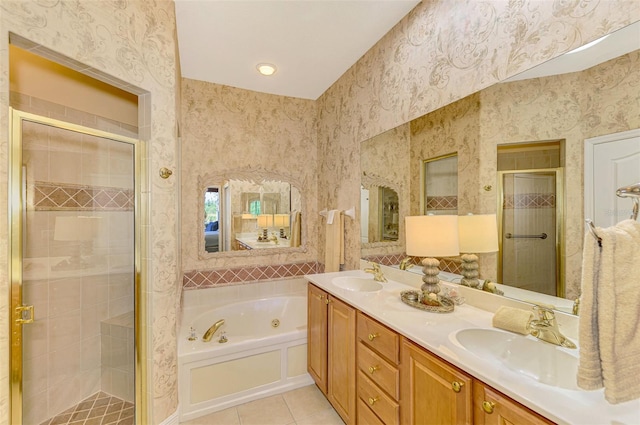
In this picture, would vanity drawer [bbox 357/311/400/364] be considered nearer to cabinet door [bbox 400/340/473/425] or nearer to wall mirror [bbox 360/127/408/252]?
cabinet door [bbox 400/340/473/425]

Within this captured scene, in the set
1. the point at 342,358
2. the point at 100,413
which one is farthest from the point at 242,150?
the point at 100,413

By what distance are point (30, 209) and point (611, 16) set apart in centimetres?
272

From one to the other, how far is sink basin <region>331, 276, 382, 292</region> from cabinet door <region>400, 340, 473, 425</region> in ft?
2.90

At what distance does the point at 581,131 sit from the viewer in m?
1.08

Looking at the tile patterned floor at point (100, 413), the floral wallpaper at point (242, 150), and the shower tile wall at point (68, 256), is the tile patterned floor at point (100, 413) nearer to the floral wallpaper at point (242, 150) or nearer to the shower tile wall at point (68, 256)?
the shower tile wall at point (68, 256)

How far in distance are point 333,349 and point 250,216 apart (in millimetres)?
1827

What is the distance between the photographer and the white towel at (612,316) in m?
0.69

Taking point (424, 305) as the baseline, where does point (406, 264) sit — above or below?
above

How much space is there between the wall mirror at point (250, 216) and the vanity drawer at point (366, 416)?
2000 mm

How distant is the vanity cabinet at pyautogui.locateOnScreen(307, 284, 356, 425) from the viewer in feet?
5.48

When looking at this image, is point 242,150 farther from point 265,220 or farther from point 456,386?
point 456,386

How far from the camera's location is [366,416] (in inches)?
60.2

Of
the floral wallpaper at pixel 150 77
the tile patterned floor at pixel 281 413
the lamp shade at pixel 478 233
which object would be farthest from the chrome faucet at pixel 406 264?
the floral wallpaper at pixel 150 77

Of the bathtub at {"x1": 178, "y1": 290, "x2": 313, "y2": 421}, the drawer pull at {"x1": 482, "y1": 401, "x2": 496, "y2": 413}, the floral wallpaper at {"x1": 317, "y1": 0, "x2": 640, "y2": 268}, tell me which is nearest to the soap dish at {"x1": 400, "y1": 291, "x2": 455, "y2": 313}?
the drawer pull at {"x1": 482, "y1": 401, "x2": 496, "y2": 413}
